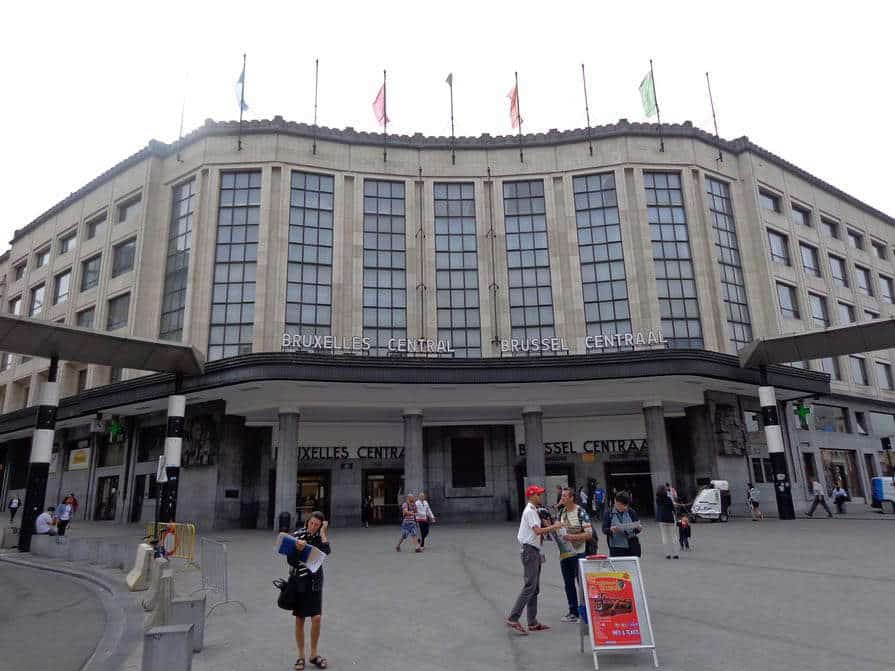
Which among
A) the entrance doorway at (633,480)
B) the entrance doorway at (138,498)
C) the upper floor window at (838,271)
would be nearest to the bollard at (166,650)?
the entrance doorway at (633,480)

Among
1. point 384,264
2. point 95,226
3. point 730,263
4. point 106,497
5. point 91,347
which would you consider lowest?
point 106,497

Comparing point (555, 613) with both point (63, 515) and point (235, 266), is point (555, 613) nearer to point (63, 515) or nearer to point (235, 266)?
point (63, 515)

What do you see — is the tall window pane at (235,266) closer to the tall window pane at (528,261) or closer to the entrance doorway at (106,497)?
the entrance doorway at (106,497)

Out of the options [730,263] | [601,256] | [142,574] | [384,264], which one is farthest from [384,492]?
[730,263]

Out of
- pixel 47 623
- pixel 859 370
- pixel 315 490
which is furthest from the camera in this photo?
pixel 859 370

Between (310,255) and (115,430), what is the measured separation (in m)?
16.1

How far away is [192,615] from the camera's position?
855 cm

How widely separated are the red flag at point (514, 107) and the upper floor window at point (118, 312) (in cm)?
2804

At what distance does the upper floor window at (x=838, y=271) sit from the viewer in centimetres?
4806

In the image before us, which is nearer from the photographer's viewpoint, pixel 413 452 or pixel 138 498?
pixel 413 452

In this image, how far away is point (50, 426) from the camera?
80.8 feet

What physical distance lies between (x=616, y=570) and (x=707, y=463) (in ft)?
96.6

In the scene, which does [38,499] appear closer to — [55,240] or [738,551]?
[738,551]

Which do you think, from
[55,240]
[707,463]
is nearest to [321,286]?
[707,463]
